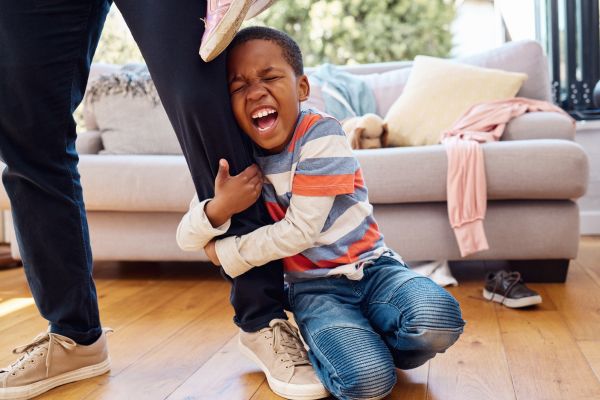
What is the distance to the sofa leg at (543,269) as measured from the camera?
7.63 ft

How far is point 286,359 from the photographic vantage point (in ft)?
4.32

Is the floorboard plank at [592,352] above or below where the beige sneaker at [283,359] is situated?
below

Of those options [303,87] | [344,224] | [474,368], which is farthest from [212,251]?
[474,368]

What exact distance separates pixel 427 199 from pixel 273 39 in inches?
45.3

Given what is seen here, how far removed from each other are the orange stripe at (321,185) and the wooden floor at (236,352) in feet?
1.23

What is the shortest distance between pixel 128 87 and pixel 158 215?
0.65 m

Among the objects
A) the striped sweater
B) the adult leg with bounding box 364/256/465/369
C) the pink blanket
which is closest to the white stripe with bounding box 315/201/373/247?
the striped sweater

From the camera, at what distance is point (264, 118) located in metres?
1.31

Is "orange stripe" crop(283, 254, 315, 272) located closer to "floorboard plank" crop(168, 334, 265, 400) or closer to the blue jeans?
the blue jeans

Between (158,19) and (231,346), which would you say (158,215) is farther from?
(158,19)

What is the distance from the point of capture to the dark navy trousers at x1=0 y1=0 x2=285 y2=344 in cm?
115

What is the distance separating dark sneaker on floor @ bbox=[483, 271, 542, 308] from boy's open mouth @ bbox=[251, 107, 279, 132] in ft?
3.30

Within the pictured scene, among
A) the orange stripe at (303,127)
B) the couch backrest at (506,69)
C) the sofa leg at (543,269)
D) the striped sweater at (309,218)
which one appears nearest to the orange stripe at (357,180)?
the striped sweater at (309,218)

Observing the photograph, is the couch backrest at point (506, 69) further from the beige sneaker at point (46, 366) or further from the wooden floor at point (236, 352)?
the beige sneaker at point (46, 366)
